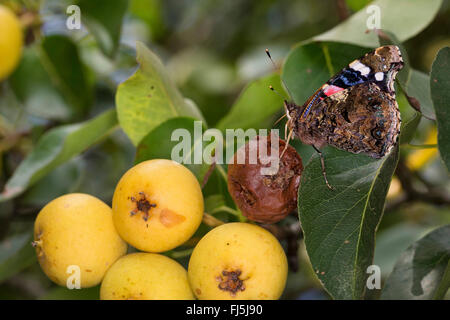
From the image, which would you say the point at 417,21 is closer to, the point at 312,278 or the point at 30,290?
the point at 312,278

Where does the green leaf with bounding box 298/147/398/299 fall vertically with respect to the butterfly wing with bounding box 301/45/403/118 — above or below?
below

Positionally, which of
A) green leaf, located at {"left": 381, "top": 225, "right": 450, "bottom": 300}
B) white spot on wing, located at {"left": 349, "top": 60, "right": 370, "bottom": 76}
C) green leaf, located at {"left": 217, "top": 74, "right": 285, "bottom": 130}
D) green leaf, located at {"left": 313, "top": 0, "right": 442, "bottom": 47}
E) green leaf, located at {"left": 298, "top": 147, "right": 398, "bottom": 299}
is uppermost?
white spot on wing, located at {"left": 349, "top": 60, "right": 370, "bottom": 76}

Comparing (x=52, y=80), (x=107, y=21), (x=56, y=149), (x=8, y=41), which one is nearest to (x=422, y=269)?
(x=56, y=149)

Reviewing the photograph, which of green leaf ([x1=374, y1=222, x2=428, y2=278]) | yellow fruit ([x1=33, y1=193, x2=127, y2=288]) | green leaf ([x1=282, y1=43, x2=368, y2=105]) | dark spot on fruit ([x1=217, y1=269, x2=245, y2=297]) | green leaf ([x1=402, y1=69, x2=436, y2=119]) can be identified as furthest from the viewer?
green leaf ([x1=374, y1=222, x2=428, y2=278])

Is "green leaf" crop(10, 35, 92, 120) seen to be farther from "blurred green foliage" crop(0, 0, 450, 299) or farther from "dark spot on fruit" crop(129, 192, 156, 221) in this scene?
"dark spot on fruit" crop(129, 192, 156, 221)

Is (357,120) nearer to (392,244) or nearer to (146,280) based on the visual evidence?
(146,280)

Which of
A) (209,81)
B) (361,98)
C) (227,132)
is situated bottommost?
(209,81)

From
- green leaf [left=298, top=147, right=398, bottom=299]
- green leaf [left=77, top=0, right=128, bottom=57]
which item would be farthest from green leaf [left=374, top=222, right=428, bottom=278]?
green leaf [left=77, top=0, right=128, bottom=57]

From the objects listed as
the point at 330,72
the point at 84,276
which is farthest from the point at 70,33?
the point at 84,276
